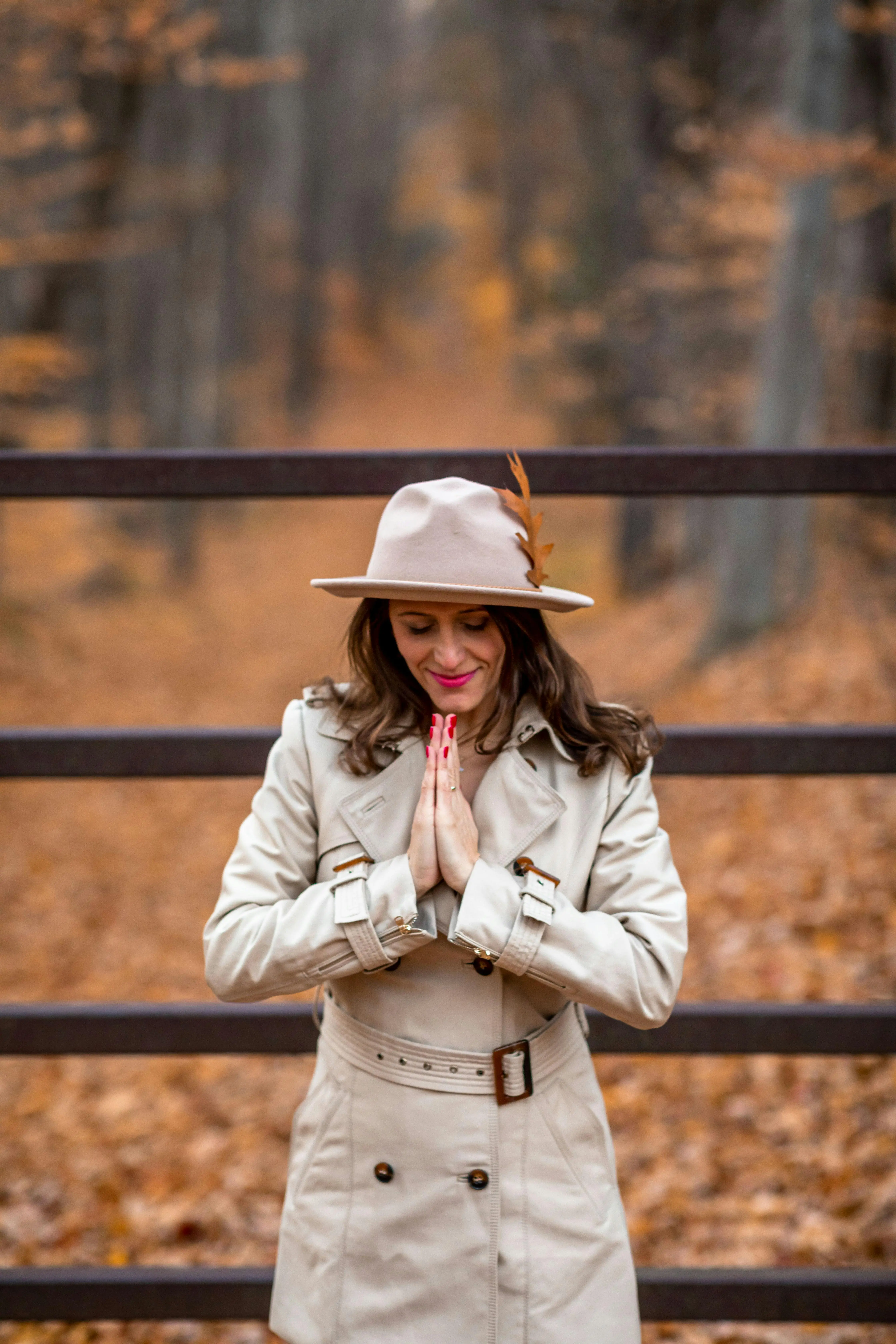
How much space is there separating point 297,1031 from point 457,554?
1350 millimetres

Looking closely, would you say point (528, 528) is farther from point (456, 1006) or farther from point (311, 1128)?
point (311, 1128)

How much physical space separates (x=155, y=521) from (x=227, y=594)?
2.61 m

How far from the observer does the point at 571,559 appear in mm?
17344

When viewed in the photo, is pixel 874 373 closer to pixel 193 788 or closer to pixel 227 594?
pixel 193 788

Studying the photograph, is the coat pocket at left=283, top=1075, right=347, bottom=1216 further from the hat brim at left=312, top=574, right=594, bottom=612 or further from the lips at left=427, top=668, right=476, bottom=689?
the hat brim at left=312, top=574, right=594, bottom=612

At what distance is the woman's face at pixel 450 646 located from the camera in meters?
2.15

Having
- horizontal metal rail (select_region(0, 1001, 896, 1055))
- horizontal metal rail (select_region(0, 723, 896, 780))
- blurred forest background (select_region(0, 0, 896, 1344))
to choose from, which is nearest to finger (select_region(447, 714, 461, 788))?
horizontal metal rail (select_region(0, 723, 896, 780))

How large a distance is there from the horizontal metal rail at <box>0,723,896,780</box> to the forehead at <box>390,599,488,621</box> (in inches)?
27.5

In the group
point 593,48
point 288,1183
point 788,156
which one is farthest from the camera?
point 593,48

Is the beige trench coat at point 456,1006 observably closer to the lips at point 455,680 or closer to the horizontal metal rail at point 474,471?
the lips at point 455,680

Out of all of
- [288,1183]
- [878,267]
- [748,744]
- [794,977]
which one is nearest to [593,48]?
[878,267]

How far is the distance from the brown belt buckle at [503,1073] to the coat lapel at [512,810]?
0.34m

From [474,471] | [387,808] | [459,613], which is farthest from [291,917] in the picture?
[474,471]

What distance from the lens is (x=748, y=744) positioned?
9.02ft
